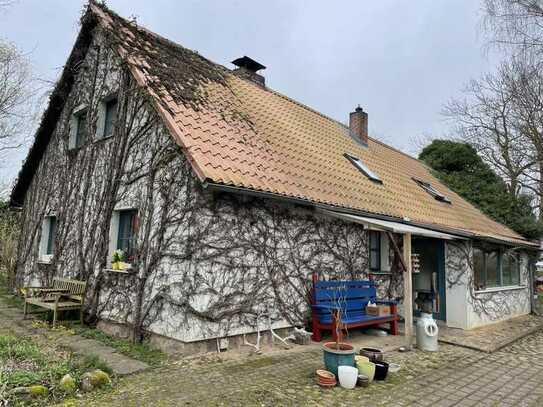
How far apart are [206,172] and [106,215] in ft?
12.3

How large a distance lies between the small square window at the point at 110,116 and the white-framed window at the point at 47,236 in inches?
141

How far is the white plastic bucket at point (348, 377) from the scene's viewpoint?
5.16 metres

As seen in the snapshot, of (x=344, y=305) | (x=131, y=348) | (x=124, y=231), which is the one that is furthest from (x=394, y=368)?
(x=124, y=231)

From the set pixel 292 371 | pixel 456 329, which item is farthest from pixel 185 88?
Result: pixel 456 329

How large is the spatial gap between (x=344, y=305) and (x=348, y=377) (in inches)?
123

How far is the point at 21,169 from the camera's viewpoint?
13.1m

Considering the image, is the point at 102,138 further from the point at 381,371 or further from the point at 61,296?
the point at 381,371

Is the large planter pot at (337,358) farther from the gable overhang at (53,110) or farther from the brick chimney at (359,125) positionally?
the brick chimney at (359,125)

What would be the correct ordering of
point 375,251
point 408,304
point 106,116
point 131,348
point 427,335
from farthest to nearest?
1. point 375,251
2. point 106,116
3. point 408,304
4. point 427,335
5. point 131,348

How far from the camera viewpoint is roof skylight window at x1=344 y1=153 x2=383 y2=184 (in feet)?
37.5

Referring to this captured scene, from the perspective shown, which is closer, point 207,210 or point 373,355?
point 373,355

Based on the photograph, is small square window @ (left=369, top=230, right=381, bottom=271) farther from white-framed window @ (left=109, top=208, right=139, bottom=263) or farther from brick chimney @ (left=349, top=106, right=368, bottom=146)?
white-framed window @ (left=109, top=208, right=139, bottom=263)

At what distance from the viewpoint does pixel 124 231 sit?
8359 millimetres

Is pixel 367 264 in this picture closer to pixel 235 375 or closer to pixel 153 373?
pixel 235 375
